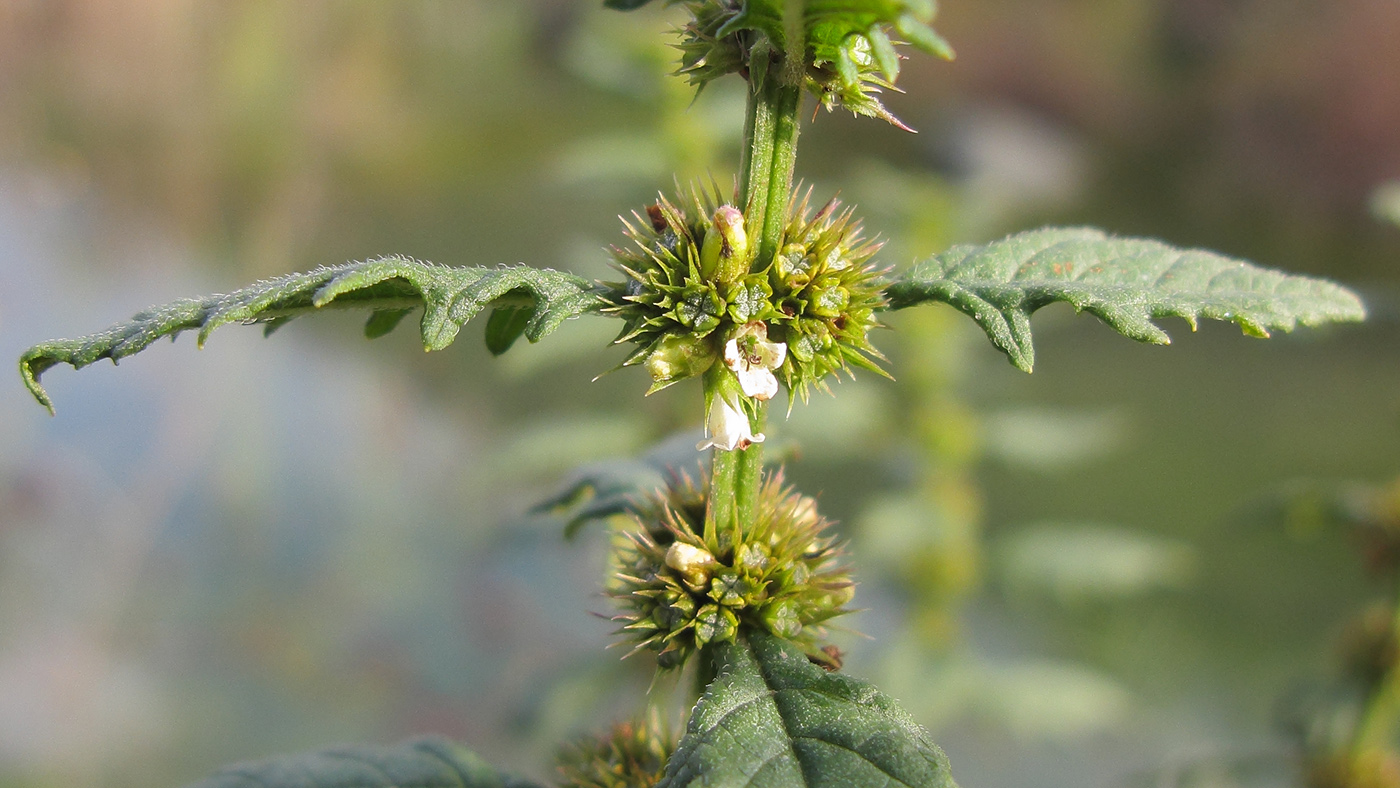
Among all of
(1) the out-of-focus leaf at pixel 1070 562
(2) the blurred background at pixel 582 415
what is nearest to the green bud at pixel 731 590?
(2) the blurred background at pixel 582 415

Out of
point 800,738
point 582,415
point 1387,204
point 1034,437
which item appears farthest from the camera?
point 1034,437

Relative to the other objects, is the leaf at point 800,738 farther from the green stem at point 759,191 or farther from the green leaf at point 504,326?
the green leaf at point 504,326

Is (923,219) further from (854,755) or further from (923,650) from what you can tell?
(854,755)

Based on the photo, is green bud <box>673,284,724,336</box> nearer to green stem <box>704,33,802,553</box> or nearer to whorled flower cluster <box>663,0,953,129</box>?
green stem <box>704,33,802,553</box>

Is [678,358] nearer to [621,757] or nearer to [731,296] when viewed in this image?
[731,296]

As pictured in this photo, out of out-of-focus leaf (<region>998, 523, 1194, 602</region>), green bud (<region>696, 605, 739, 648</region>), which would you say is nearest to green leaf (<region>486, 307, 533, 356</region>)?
green bud (<region>696, 605, 739, 648</region>)

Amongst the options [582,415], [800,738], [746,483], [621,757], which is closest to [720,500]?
[746,483]
